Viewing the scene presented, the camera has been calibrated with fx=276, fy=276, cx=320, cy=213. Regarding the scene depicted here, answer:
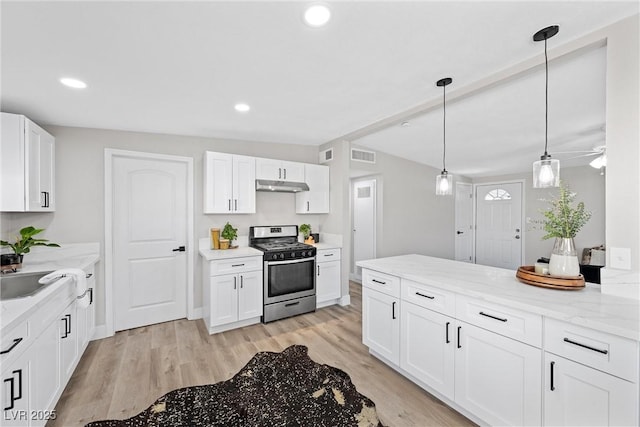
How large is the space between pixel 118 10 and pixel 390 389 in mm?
3028

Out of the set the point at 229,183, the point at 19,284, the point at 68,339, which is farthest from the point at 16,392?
the point at 229,183

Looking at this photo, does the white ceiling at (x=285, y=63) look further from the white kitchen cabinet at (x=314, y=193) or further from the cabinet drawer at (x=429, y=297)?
the cabinet drawer at (x=429, y=297)

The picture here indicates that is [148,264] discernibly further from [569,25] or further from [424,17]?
[569,25]

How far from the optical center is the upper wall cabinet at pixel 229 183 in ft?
11.4

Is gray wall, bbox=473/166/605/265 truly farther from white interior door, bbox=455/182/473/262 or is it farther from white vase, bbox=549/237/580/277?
white vase, bbox=549/237/580/277

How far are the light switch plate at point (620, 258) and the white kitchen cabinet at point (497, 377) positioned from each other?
0.71 meters

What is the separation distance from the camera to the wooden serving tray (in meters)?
1.68

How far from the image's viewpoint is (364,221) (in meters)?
5.42

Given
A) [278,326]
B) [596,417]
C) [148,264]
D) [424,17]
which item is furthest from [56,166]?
[596,417]

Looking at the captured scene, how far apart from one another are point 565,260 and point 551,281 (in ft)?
0.62

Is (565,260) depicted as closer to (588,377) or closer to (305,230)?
(588,377)

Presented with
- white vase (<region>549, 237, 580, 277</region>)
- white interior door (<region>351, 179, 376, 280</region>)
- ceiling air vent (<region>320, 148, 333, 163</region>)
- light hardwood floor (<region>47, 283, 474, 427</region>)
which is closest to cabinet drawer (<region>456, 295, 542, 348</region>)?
white vase (<region>549, 237, 580, 277</region>)

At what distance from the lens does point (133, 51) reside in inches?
68.7

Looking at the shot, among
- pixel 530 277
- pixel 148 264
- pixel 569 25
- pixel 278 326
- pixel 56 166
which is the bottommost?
pixel 278 326
